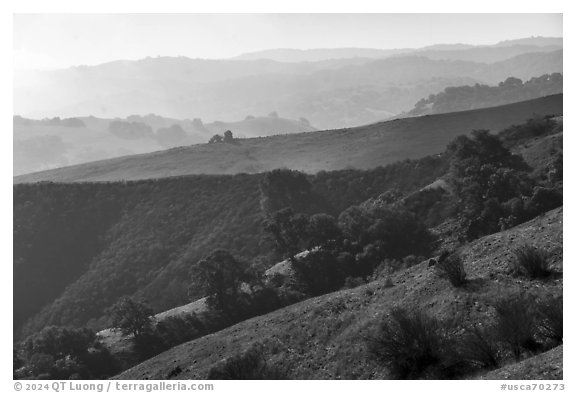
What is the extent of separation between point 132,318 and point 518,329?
36637 millimetres

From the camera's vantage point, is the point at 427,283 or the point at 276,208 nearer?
the point at 427,283

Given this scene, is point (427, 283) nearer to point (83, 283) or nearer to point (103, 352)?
point (103, 352)

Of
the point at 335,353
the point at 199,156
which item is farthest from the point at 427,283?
the point at 199,156

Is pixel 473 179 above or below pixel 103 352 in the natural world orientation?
above

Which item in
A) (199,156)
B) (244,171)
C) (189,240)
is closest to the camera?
(189,240)

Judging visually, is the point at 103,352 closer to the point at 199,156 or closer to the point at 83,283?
the point at 83,283

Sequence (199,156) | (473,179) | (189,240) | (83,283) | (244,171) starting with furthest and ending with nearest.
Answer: (199,156), (244,171), (189,240), (83,283), (473,179)

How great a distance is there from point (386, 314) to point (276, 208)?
44.8 metres

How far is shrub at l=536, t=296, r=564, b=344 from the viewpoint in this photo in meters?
25.9

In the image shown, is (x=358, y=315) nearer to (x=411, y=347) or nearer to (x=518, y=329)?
(x=411, y=347)

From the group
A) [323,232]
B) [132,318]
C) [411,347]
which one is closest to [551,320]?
[411,347]
